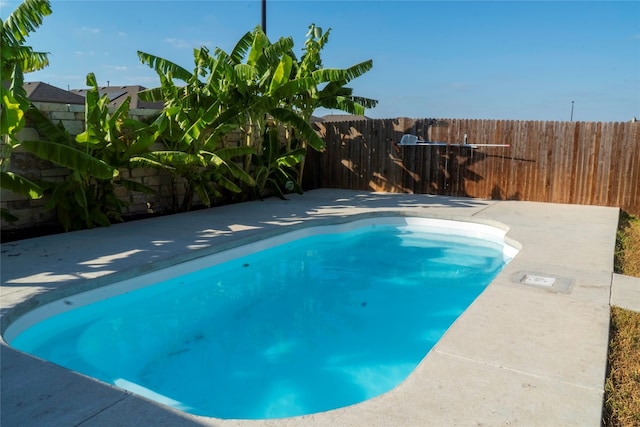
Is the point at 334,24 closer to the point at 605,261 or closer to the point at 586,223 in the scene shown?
the point at 586,223

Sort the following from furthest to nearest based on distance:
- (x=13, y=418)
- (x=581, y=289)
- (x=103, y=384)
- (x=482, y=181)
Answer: (x=482, y=181) < (x=581, y=289) < (x=103, y=384) < (x=13, y=418)

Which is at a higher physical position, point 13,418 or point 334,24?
point 334,24

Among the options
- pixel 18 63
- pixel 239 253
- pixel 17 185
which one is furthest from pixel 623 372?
pixel 18 63

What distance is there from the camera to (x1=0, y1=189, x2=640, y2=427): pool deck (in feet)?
7.90

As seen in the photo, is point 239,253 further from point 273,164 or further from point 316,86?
point 316,86

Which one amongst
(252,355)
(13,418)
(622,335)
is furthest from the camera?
(252,355)

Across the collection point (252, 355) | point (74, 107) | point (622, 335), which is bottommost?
point (252, 355)

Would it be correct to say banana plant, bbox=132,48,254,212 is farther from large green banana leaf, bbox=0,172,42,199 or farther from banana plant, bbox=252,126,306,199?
large green banana leaf, bbox=0,172,42,199

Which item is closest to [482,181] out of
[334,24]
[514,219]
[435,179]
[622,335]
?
[435,179]

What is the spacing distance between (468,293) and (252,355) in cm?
307

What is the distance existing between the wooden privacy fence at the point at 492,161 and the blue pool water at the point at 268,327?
4.17 m

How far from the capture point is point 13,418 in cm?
236

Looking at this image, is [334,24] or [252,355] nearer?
[252,355]

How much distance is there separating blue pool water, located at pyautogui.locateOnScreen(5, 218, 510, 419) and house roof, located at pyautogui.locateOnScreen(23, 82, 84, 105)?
9582 millimetres
